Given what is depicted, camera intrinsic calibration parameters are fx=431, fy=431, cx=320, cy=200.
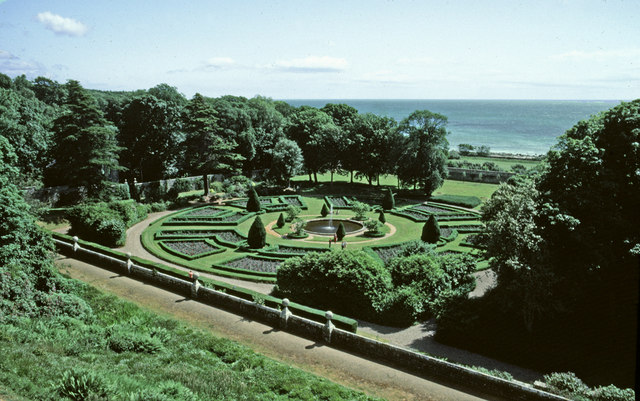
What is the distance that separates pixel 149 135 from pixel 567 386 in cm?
5743

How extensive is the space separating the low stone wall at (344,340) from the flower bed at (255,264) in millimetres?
5816

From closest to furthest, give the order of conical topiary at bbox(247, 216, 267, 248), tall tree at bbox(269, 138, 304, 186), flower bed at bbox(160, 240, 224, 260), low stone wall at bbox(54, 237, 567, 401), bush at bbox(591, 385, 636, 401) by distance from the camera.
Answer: bush at bbox(591, 385, 636, 401)
low stone wall at bbox(54, 237, 567, 401)
flower bed at bbox(160, 240, 224, 260)
conical topiary at bbox(247, 216, 267, 248)
tall tree at bbox(269, 138, 304, 186)

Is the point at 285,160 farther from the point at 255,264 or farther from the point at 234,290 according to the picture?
the point at 234,290

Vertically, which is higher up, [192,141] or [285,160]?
[192,141]

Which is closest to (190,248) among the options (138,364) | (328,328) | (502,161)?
(328,328)

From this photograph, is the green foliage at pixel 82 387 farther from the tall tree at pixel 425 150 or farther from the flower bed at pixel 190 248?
the tall tree at pixel 425 150

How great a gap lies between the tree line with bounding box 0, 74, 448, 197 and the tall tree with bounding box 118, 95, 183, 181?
0.13m

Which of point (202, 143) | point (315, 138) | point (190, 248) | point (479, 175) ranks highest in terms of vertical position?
point (315, 138)

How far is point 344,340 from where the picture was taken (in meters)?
18.3

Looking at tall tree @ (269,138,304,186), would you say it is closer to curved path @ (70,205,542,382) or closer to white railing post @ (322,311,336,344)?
curved path @ (70,205,542,382)

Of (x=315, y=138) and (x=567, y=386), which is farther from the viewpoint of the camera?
(x=315, y=138)

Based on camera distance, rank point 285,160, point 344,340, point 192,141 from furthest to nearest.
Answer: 1. point 285,160
2. point 192,141
3. point 344,340

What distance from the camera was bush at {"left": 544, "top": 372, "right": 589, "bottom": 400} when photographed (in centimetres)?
1441

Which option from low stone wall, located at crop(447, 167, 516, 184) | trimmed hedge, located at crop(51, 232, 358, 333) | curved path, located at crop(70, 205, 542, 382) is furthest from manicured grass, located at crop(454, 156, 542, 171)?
trimmed hedge, located at crop(51, 232, 358, 333)
